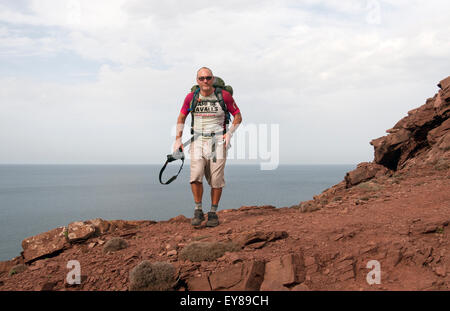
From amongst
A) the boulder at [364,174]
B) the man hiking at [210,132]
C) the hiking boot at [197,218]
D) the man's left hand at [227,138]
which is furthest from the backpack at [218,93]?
the boulder at [364,174]

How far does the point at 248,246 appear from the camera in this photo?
573 cm

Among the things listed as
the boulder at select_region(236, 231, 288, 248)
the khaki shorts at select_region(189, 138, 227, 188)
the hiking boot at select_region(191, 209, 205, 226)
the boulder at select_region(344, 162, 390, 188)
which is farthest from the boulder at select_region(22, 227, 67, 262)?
the boulder at select_region(344, 162, 390, 188)

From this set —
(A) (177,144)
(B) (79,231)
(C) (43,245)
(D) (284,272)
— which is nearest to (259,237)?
(D) (284,272)

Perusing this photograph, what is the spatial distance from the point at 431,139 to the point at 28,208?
112 m

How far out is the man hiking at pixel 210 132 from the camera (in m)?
7.48

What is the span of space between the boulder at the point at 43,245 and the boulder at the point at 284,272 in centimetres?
495

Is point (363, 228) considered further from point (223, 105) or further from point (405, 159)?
point (405, 159)

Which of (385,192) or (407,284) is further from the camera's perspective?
(385,192)

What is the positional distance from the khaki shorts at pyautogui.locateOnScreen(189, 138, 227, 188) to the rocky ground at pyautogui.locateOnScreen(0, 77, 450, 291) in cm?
122

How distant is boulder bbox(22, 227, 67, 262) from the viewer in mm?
→ 7031

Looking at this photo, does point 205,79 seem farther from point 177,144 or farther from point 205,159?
point 205,159
